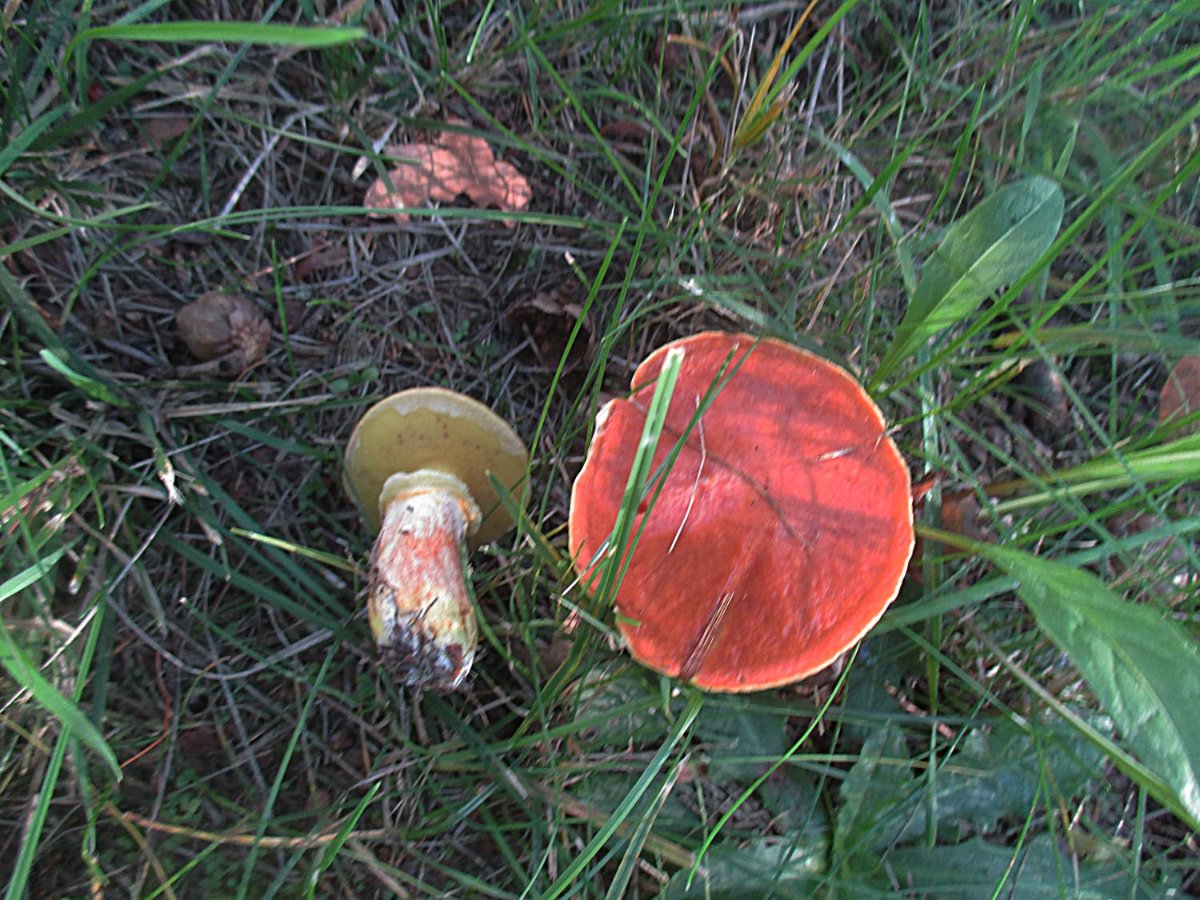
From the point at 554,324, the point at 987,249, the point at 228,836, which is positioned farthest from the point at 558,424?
the point at 228,836

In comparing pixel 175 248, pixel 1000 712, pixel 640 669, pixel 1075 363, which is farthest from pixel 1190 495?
pixel 175 248

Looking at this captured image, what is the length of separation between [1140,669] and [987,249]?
2.70ft

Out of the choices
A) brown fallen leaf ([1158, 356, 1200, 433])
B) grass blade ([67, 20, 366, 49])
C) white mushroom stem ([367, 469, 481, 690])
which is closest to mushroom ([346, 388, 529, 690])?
white mushroom stem ([367, 469, 481, 690])

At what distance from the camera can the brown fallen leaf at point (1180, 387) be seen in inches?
81.1

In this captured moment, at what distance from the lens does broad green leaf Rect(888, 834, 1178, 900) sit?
166cm

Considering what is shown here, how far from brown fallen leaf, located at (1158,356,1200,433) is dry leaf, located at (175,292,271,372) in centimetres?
227

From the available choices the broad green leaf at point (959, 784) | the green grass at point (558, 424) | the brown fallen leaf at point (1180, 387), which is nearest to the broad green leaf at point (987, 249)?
the green grass at point (558, 424)

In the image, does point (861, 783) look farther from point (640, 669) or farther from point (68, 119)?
point (68, 119)

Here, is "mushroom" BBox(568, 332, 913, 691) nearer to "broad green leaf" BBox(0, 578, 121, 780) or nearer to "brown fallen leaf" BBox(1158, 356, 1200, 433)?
"broad green leaf" BBox(0, 578, 121, 780)

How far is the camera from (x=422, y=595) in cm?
167

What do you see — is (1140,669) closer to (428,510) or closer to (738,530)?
(738,530)

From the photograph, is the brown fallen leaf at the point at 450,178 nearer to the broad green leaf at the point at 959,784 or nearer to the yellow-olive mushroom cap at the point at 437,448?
the yellow-olive mushroom cap at the point at 437,448

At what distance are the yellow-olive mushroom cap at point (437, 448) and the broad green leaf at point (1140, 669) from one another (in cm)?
108

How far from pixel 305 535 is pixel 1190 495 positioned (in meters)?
2.12
